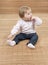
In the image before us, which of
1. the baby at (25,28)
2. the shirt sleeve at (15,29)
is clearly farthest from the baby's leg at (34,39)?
the shirt sleeve at (15,29)

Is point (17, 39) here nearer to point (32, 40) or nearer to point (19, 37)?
point (19, 37)

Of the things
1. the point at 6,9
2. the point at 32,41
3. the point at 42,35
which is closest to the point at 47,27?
the point at 42,35

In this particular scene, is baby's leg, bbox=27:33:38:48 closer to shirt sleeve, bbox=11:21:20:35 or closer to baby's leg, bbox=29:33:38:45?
baby's leg, bbox=29:33:38:45

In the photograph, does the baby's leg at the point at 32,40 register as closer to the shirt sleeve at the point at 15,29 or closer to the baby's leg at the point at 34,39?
the baby's leg at the point at 34,39

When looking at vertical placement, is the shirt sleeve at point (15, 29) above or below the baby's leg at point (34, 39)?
above

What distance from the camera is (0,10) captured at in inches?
92.4

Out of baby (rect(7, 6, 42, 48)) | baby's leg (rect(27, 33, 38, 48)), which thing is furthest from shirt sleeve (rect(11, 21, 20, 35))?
baby's leg (rect(27, 33, 38, 48))

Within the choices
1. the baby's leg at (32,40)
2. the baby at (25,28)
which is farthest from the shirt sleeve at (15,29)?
the baby's leg at (32,40)

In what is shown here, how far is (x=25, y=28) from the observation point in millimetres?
1720

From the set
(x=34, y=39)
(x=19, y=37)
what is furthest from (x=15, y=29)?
(x=34, y=39)

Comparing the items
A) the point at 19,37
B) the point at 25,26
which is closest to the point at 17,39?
the point at 19,37

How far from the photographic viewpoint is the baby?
65.1 inches

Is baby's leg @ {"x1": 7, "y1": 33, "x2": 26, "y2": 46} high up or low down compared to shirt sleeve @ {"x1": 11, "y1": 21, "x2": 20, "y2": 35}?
down

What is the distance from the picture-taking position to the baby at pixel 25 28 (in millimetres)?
1652
